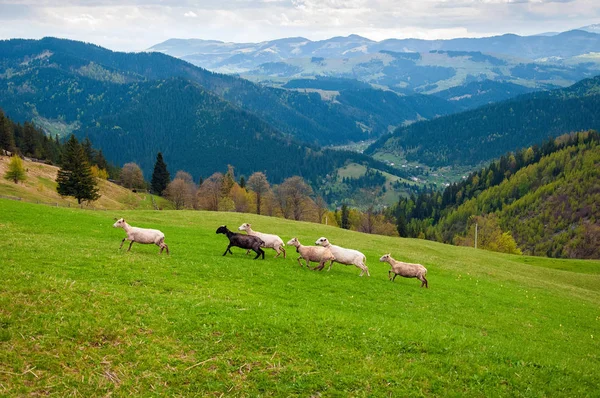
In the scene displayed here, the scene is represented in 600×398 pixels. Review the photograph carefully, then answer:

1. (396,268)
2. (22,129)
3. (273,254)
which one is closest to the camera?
(396,268)

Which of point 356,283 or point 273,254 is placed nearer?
point 356,283

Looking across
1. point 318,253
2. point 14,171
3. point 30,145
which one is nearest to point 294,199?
point 14,171

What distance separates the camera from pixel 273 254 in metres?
34.9

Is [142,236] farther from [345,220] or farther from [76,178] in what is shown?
[345,220]

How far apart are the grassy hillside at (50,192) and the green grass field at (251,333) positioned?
2512 inches

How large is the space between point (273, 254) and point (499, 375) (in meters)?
21.6

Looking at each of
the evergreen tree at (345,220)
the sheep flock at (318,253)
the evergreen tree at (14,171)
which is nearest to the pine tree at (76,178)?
the evergreen tree at (14,171)

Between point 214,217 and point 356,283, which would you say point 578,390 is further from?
point 214,217

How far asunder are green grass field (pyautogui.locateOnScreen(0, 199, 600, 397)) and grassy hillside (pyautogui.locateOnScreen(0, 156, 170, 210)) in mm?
63792

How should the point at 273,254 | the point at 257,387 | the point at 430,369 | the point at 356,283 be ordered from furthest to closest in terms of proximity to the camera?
1. the point at 273,254
2. the point at 356,283
3. the point at 430,369
4. the point at 257,387

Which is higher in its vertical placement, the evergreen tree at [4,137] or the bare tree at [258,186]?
the evergreen tree at [4,137]

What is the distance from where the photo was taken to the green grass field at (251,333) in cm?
1324

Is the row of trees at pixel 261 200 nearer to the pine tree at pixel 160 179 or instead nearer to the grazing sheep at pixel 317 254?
the pine tree at pixel 160 179

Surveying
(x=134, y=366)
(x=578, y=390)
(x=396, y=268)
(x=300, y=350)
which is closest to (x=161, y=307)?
(x=134, y=366)
